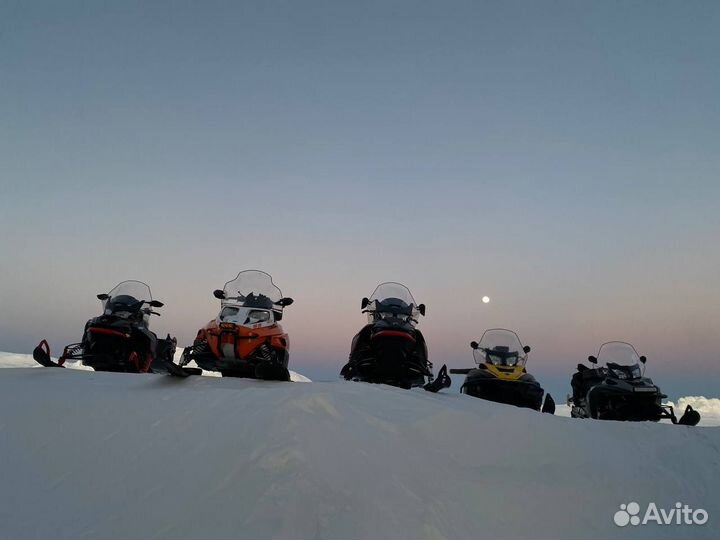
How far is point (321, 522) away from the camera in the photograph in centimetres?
285

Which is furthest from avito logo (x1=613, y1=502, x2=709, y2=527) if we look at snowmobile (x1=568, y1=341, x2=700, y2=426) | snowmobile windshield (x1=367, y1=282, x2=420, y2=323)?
snowmobile windshield (x1=367, y1=282, x2=420, y2=323)

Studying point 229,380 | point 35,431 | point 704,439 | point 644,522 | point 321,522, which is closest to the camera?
point 321,522

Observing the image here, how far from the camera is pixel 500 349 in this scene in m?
10.1

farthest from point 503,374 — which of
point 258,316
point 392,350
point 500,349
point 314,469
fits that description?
point 314,469

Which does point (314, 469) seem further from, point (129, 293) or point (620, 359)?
point (620, 359)

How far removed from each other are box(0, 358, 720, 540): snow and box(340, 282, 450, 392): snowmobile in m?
2.74

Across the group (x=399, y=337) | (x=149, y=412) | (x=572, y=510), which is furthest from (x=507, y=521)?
(x=399, y=337)

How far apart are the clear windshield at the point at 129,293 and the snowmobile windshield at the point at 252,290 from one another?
184 centimetres

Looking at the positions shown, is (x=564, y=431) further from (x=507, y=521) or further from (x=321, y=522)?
(x=321, y=522)

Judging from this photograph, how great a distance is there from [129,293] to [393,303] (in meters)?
5.38

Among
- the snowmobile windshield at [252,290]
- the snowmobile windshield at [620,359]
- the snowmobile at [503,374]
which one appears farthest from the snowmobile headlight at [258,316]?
the snowmobile windshield at [620,359]

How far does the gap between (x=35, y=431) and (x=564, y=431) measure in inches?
202

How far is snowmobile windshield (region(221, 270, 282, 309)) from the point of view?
29.9 feet

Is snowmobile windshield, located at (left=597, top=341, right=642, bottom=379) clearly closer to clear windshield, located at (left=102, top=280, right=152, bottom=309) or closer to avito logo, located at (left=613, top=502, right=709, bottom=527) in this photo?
avito logo, located at (left=613, top=502, right=709, bottom=527)
